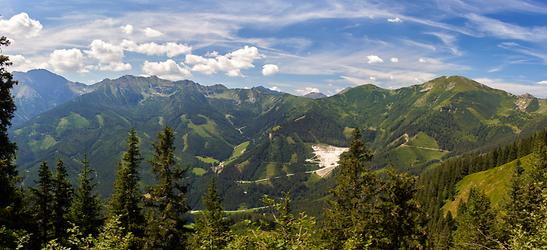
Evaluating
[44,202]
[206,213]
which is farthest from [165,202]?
[206,213]

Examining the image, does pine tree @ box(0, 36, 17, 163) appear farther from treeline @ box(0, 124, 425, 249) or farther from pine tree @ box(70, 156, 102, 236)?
pine tree @ box(70, 156, 102, 236)

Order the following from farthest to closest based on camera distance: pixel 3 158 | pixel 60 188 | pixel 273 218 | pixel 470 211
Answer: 1. pixel 470 211
2. pixel 60 188
3. pixel 3 158
4. pixel 273 218

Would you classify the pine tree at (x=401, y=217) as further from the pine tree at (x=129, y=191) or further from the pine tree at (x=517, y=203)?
the pine tree at (x=517, y=203)

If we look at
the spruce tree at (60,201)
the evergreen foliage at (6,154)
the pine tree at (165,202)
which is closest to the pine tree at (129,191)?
the spruce tree at (60,201)

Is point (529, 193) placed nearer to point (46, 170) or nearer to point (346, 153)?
point (346, 153)

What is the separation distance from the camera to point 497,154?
18212cm

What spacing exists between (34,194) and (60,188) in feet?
7.52

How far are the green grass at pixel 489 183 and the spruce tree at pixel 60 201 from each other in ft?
445

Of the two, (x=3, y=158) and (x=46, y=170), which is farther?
(x=46, y=170)

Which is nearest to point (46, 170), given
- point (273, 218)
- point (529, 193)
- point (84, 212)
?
point (84, 212)

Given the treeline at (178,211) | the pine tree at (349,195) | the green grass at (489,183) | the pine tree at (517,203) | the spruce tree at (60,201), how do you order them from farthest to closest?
the green grass at (489,183) → the pine tree at (517,203) → the spruce tree at (60,201) → the pine tree at (349,195) → the treeline at (178,211)

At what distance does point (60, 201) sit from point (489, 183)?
157 metres

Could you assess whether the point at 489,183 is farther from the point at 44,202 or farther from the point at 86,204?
the point at 44,202

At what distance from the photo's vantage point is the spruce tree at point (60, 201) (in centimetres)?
3700
